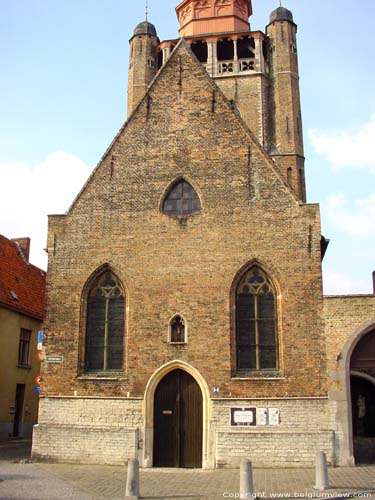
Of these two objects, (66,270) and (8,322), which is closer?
(66,270)

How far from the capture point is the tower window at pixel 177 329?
1590 centimetres

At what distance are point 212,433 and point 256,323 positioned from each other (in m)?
3.21

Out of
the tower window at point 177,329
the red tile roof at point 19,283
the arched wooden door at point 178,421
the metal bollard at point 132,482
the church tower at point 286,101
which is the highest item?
the church tower at point 286,101

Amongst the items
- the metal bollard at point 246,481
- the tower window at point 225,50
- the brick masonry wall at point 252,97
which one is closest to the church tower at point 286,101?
the brick masonry wall at point 252,97

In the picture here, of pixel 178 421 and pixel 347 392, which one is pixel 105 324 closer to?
pixel 178 421

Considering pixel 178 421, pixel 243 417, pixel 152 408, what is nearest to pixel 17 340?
pixel 152 408

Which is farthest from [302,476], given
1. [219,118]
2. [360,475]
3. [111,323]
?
[219,118]

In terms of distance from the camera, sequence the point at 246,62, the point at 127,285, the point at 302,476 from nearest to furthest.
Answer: the point at 302,476
the point at 127,285
the point at 246,62

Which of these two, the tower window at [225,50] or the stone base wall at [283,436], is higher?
the tower window at [225,50]

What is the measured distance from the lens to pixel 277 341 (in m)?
15.7

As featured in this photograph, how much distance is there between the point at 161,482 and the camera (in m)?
12.6

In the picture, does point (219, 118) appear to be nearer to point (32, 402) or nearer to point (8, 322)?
point (8, 322)

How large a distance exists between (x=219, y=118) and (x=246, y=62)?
685 inches

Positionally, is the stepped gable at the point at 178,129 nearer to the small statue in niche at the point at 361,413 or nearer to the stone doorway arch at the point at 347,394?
the stone doorway arch at the point at 347,394
